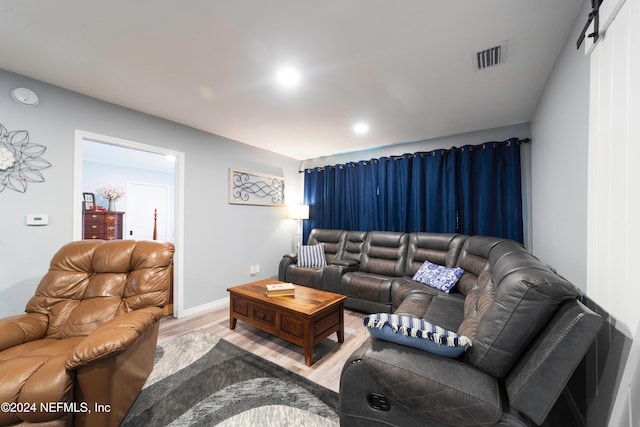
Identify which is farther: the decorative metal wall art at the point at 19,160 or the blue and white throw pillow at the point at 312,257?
the blue and white throw pillow at the point at 312,257

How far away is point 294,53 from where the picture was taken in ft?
5.54

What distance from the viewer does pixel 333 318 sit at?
2.25 m

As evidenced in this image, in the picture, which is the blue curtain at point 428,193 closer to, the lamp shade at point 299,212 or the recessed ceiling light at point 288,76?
the lamp shade at point 299,212

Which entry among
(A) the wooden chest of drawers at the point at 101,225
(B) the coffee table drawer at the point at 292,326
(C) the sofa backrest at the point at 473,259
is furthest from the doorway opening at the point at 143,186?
(C) the sofa backrest at the point at 473,259

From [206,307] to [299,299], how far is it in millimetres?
1687

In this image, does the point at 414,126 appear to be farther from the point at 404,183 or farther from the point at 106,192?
the point at 106,192

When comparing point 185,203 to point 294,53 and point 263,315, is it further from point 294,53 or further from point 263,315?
point 294,53

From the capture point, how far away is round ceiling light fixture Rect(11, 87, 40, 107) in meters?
1.93

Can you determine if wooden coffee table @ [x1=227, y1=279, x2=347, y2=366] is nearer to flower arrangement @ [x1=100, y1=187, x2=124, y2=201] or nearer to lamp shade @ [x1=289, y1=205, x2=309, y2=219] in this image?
lamp shade @ [x1=289, y1=205, x2=309, y2=219]

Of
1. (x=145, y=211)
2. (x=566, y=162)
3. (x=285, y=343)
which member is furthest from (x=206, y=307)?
(x=566, y=162)

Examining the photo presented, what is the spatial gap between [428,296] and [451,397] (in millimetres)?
1595

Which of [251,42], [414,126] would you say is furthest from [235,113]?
[414,126]

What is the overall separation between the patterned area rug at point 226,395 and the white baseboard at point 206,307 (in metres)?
0.90

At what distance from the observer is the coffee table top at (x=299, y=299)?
81.2 inches
